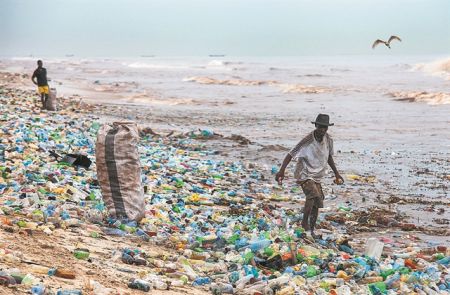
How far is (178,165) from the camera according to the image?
38.3 ft

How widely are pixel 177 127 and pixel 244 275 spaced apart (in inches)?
559

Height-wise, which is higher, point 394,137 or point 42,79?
point 42,79

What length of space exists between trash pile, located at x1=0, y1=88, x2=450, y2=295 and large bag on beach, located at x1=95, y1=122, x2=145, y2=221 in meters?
0.18

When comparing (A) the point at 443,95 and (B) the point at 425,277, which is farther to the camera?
(A) the point at 443,95

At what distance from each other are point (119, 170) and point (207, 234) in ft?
4.12

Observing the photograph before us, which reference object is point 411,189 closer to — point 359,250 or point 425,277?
point 359,250

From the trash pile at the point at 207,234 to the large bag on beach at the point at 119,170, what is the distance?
0.58 feet

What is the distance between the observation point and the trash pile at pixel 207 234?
545 centimetres

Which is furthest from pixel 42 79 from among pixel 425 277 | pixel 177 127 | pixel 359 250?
pixel 425 277

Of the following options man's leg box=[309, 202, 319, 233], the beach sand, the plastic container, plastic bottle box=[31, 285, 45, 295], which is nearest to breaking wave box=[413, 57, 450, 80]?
the beach sand

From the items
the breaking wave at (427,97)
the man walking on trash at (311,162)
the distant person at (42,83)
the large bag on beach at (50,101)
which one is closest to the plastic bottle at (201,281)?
the man walking on trash at (311,162)

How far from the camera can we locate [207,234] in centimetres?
714

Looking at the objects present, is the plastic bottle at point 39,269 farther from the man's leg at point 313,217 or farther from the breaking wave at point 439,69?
the breaking wave at point 439,69

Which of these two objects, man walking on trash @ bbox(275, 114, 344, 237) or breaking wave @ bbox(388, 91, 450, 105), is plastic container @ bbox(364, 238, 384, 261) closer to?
man walking on trash @ bbox(275, 114, 344, 237)
